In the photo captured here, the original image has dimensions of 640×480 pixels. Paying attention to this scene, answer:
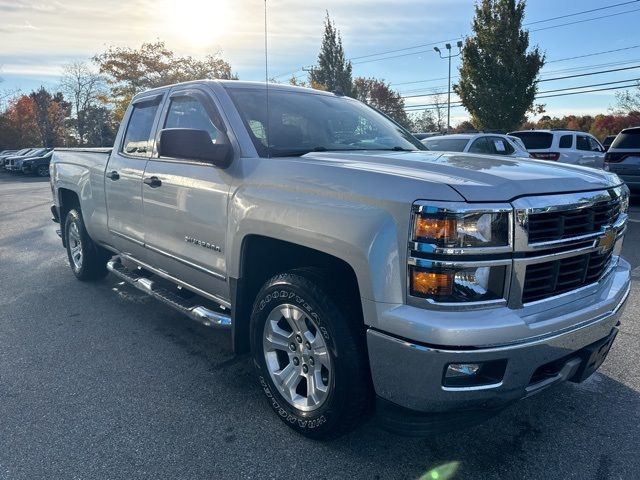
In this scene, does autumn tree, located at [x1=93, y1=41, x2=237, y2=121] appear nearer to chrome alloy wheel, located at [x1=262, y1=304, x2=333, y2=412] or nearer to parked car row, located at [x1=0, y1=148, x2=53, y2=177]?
parked car row, located at [x1=0, y1=148, x2=53, y2=177]

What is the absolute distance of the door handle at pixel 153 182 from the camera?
368cm

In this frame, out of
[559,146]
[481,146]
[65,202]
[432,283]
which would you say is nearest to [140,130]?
[65,202]

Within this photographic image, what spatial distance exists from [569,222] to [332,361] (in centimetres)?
127

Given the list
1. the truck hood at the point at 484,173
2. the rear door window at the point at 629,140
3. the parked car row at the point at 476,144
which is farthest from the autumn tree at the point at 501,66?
the truck hood at the point at 484,173

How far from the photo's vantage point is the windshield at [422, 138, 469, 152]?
10.3 m

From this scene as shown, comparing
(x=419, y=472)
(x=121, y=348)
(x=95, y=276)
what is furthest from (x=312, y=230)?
(x=95, y=276)

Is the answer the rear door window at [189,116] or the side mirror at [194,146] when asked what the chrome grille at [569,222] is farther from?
the rear door window at [189,116]

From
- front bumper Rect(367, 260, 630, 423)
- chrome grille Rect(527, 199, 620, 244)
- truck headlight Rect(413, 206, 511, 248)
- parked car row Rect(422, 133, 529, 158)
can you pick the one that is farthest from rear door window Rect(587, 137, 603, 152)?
truck headlight Rect(413, 206, 511, 248)

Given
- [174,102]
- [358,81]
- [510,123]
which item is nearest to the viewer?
[174,102]

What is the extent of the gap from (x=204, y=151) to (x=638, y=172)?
1249cm

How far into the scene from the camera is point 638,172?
39.5ft

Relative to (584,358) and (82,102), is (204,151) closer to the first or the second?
(584,358)

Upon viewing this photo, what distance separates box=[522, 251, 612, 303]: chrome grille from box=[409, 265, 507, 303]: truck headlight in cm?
16

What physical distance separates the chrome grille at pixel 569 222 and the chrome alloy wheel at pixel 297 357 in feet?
3.62
